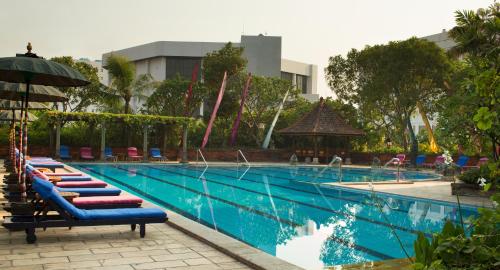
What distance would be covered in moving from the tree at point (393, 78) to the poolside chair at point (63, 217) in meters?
24.2

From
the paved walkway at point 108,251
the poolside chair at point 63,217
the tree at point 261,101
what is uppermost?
the tree at point 261,101

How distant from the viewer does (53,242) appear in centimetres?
596

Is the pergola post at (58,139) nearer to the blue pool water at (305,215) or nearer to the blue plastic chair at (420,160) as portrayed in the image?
the blue pool water at (305,215)

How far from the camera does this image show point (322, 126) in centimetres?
3144

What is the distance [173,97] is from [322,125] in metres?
11.2

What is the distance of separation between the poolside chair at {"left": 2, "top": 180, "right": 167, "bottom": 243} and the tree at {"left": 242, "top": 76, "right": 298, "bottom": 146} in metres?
28.6

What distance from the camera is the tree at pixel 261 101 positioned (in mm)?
34844

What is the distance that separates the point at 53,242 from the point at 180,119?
73.5ft

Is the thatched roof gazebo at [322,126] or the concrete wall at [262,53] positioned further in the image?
the concrete wall at [262,53]

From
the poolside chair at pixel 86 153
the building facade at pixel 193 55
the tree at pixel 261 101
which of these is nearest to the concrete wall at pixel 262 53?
the building facade at pixel 193 55

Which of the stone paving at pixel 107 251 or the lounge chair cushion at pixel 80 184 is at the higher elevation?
the lounge chair cushion at pixel 80 184

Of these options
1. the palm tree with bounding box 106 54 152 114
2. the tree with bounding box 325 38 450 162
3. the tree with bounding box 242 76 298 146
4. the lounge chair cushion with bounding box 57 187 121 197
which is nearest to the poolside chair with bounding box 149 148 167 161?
the palm tree with bounding box 106 54 152 114

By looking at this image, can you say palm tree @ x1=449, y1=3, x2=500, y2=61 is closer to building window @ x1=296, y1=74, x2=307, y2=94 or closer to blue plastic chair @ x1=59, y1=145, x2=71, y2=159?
blue plastic chair @ x1=59, y1=145, x2=71, y2=159

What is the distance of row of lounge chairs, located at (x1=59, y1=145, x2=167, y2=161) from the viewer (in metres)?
26.1
